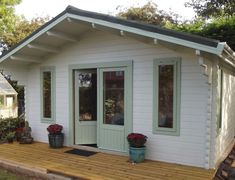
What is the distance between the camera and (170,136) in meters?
5.41

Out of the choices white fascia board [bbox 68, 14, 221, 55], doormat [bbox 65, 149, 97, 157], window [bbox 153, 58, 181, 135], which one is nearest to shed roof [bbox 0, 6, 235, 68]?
white fascia board [bbox 68, 14, 221, 55]

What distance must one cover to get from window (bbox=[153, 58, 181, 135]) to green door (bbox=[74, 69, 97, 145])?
1.97m

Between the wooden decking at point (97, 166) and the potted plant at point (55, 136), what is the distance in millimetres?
241

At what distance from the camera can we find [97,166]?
17.1 ft

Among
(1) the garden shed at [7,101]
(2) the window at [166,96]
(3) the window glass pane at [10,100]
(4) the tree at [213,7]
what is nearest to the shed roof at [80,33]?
(2) the window at [166,96]

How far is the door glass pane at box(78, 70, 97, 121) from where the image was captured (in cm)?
686

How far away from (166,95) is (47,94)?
3632 millimetres

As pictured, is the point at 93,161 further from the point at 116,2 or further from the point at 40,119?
the point at 116,2

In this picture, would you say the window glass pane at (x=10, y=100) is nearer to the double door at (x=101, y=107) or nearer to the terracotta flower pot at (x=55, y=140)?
the terracotta flower pot at (x=55, y=140)

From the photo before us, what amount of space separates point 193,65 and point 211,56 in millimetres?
378

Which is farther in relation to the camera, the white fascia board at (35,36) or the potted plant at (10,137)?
the potted plant at (10,137)

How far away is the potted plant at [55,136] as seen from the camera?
669 cm

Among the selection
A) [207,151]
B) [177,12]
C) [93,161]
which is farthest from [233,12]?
[93,161]

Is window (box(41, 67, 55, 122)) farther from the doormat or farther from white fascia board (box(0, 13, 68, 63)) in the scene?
the doormat
